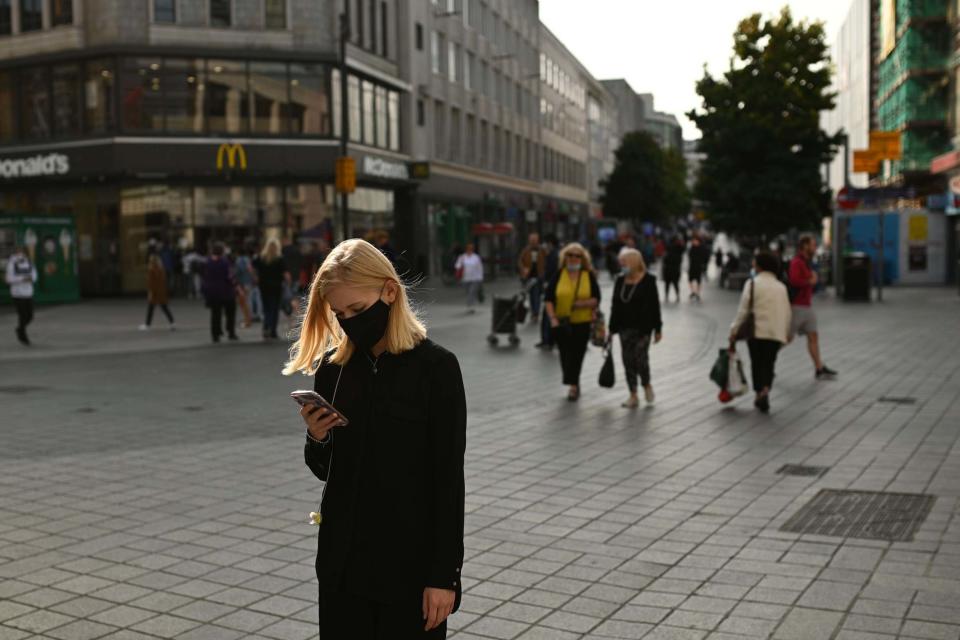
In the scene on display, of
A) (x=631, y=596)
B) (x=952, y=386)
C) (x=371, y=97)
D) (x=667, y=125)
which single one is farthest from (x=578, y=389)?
(x=667, y=125)

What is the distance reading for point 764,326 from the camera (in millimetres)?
11500

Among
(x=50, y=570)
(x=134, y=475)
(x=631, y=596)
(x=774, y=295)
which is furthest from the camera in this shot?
(x=774, y=295)

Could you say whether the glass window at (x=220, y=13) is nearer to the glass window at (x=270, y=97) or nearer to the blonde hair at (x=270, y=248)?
the glass window at (x=270, y=97)

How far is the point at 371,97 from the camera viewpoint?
42281 mm

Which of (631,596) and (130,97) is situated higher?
(130,97)

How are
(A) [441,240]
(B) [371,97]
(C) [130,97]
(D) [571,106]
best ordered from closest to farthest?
(C) [130,97] → (B) [371,97] → (A) [441,240] → (D) [571,106]

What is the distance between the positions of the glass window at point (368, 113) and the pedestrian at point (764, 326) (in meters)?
31.4

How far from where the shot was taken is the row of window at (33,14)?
36.4 metres

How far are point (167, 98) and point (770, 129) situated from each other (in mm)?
22009

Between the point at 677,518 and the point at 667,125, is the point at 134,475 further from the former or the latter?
the point at 667,125

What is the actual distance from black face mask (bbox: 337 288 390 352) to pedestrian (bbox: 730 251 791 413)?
8.87 meters

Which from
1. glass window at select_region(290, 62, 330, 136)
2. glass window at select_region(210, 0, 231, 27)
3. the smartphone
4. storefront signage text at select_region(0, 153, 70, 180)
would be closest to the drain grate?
the smartphone

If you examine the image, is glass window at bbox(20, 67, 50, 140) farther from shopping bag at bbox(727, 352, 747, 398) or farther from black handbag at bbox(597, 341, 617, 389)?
shopping bag at bbox(727, 352, 747, 398)

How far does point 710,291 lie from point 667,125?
154224 millimetres
